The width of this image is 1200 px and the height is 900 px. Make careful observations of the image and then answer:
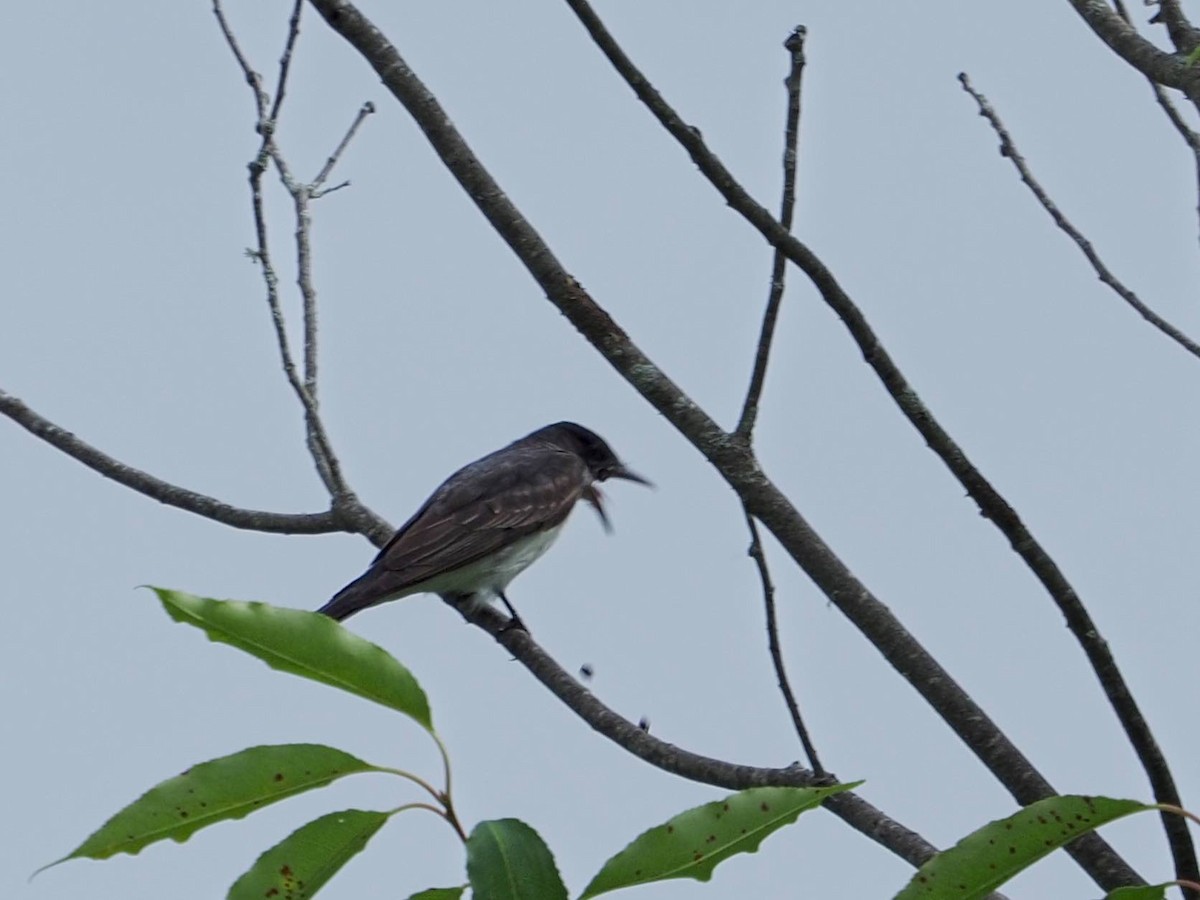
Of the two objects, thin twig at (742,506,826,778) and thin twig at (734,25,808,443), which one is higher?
thin twig at (734,25,808,443)

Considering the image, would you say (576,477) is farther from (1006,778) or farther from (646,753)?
(1006,778)

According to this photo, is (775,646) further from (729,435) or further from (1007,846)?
(1007,846)

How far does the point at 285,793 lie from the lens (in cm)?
199

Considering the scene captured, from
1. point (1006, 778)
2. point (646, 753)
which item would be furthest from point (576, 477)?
point (1006, 778)

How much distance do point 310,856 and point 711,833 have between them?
1.63ft

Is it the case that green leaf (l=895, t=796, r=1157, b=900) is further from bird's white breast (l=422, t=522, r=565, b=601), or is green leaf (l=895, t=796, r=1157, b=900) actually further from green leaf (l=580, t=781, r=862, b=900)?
bird's white breast (l=422, t=522, r=565, b=601)

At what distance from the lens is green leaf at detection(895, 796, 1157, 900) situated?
197cm

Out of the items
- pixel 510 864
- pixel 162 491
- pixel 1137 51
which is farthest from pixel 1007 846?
pixel 162 491

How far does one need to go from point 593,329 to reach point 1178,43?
1440mm

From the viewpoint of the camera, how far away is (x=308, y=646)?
1.98 meters

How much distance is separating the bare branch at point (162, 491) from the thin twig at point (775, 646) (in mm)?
2401

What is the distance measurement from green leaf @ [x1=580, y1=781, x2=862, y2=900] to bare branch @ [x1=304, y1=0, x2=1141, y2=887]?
3.83 ft

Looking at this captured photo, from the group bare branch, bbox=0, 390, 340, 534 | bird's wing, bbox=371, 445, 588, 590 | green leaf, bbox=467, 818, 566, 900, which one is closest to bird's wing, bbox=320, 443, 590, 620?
bird's wing, bbox=371, 445, 588, 590

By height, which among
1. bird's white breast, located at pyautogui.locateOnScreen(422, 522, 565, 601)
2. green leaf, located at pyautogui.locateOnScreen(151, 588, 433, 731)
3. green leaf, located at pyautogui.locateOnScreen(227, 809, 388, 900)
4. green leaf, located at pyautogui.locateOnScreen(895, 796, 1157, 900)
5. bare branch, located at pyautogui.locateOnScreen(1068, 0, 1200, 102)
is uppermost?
bird's white breast, located at pyautogui.locateOnScreen(422, 522, 565, 601)
